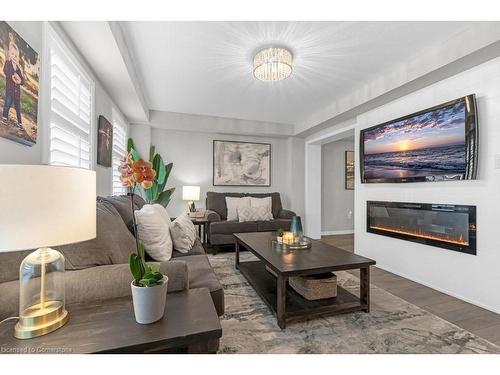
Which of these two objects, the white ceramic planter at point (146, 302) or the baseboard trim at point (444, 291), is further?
the baseboard trim at point (444, 291)

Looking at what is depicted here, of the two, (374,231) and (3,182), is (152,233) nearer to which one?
(3,182)

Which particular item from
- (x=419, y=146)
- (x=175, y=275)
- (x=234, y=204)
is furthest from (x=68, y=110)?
(x=419, y=146)

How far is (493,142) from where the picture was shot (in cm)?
197

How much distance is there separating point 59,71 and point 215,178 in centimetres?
317

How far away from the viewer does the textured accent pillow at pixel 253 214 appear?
4.05 meters

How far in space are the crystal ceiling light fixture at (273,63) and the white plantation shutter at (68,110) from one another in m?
1.57

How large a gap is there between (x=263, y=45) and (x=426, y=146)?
197cm

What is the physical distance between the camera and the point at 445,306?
2043 millimetres

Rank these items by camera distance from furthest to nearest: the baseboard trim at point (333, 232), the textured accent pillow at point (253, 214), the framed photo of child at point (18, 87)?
the baseboard trim at point (333, 232), the textured accent pillow at point (253, 214), the framed photo of child at point (18, 87)

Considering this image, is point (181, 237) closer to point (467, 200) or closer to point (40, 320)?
point (40, 320)

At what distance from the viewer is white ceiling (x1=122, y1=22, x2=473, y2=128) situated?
1925 mm

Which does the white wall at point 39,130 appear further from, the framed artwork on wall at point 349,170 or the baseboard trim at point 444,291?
the framed artwork on wall at point 349,170

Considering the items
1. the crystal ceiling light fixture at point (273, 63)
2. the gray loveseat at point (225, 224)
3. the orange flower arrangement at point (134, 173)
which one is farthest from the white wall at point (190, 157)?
the orange flower arrangement at point (134, 173)

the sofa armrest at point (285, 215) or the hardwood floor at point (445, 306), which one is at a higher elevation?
the sofa armrest at point (285, 215)
